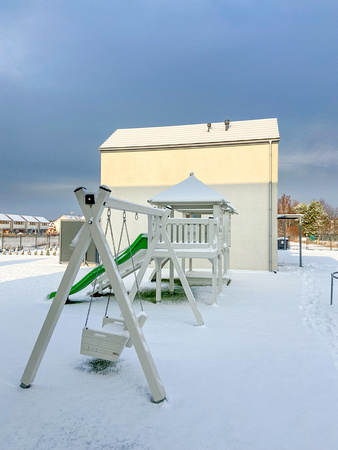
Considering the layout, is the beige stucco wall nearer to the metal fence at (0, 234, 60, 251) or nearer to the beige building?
the beige building

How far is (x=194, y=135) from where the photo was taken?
1745 centimetres

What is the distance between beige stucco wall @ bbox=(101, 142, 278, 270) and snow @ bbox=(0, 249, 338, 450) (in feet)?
27.2

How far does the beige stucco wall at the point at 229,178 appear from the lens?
50.6ft

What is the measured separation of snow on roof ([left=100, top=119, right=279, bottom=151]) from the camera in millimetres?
15992

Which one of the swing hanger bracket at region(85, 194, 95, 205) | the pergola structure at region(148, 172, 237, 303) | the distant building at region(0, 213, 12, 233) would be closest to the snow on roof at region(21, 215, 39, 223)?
the distant building at region(0, 213, 12, 233)

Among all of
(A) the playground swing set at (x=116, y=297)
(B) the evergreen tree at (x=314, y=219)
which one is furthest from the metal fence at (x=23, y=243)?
(B) the evergreen tree at (x=314, y=219)

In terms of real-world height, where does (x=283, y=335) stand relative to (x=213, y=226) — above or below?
below

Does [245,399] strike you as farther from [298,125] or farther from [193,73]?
[298,125]

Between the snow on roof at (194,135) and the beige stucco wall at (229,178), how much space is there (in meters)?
0.38

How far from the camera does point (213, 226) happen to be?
859 cm

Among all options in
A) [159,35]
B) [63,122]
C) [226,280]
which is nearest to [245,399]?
[226,280]

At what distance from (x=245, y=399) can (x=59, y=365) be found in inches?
102

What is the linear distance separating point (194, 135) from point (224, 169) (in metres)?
2.91

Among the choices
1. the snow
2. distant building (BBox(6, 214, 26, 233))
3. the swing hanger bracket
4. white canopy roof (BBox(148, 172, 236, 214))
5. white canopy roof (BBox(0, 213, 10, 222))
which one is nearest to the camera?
the snow
